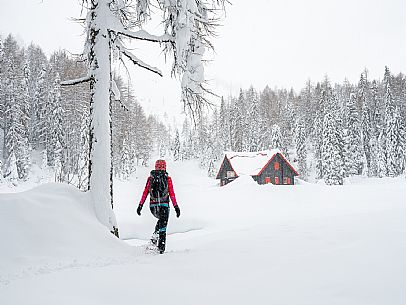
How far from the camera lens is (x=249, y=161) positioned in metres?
39.1

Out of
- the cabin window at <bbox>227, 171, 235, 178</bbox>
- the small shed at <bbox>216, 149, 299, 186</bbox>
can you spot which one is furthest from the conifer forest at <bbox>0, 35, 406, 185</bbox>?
the cabin window at <bbox>227, 171, 235, 178</bbox>

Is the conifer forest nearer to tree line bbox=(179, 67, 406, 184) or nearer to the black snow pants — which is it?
tree line bbox=(179, 67, 406, 184)

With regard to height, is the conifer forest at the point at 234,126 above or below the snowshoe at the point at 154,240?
above

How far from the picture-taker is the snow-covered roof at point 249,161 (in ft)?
123

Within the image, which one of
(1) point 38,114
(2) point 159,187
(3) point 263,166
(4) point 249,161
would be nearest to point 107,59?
(2) point 159,187

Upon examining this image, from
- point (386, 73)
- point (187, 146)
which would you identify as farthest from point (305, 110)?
point (187, 146)

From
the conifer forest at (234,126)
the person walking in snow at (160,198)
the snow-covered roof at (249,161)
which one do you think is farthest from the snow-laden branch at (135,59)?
the snow-covered roof at (249,161)

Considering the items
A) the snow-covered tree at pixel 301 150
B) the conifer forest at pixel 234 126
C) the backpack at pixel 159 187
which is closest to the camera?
the backpack at pixel 159 187

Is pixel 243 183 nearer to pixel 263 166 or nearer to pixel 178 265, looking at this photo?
pixel 263 166

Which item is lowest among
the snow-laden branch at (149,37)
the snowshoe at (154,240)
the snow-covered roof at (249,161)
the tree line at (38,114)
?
the snowshoe at (154,240)

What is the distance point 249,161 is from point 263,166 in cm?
269

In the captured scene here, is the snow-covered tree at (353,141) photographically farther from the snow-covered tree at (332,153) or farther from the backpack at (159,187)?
the backpack at (159,187)

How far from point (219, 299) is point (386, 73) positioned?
64420mm

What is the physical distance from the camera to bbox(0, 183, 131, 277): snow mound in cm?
393
